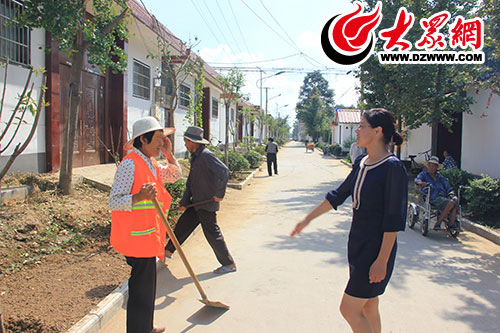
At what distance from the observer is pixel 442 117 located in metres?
12.8

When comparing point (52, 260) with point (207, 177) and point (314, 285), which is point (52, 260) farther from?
point (314, 285)

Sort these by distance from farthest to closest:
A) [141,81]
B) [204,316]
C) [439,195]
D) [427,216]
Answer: [141,81]
[439,195]
[427,216]
[204,316]

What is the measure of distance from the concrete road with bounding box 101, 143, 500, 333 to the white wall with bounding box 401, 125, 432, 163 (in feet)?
39.7

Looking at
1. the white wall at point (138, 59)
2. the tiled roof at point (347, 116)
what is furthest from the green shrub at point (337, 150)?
the white wall at point (138, 59)

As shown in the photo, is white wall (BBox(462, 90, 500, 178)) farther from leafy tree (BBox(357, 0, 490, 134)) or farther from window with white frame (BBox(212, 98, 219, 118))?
window with white frame (BBox(212, 98, 219, 118))

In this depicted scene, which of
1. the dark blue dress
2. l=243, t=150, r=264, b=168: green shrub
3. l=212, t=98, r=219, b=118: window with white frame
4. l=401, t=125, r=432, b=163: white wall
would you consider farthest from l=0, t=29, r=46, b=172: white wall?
l=212, t=98, r=219, b=118: window with white frame

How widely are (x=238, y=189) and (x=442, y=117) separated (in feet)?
22.8

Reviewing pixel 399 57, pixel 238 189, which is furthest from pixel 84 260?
pixel 399 57

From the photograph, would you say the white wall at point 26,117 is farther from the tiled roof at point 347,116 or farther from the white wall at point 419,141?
the tiled roof at point 347,116

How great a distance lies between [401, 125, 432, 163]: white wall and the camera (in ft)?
60.7

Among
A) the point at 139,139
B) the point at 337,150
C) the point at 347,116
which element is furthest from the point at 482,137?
the point at 347,116

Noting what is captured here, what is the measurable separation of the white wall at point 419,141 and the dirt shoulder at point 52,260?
16220mm

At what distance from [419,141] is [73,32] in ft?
58.5

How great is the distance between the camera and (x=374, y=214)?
258cm
